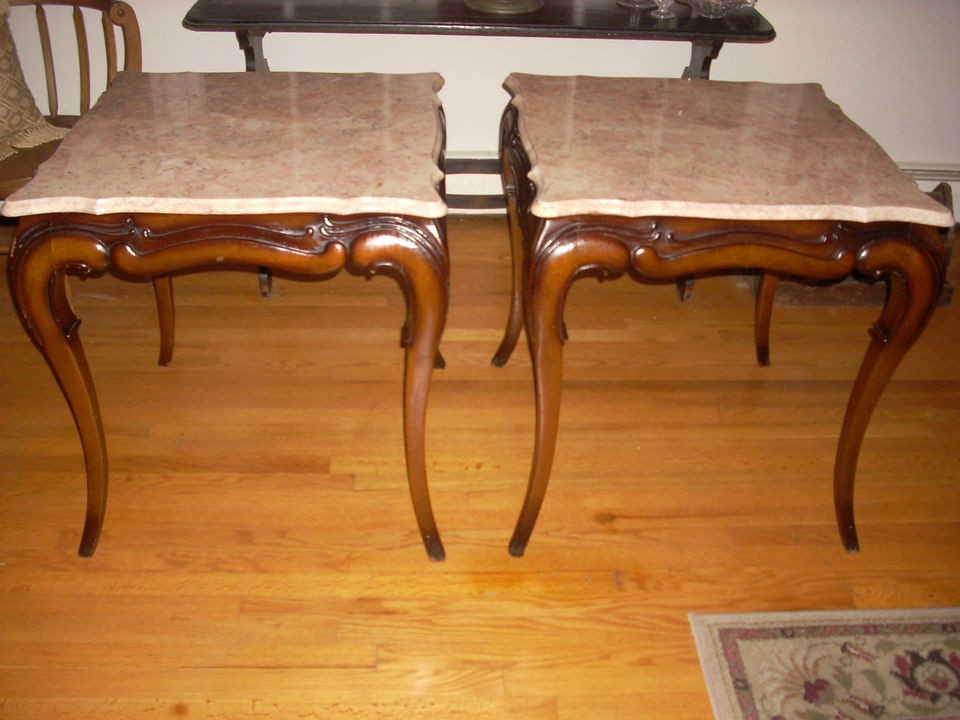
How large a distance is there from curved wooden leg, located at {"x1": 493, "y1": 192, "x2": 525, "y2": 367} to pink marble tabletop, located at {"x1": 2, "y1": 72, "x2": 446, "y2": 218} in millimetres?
349

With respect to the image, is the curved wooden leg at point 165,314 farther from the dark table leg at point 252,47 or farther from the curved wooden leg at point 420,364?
the curved wooden leg at point 420,364

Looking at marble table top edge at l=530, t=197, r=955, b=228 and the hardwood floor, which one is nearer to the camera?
marble table top edge at l=530, t=197, r=955, b=228

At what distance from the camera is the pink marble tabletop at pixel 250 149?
1.14 meters

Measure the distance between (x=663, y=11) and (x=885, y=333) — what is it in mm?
1040

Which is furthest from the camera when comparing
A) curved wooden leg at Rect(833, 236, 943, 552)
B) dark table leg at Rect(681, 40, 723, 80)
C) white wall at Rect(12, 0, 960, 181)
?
white wall at Rect(12, 0, 960, 181)

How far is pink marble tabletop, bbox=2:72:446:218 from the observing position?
1.14m

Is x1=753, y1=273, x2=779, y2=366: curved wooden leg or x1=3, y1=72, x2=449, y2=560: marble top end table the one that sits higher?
x1=3, y1=72, x2=449, y2=560: marble top end table

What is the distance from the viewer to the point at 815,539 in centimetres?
161

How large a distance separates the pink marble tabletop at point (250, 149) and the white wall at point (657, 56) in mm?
842

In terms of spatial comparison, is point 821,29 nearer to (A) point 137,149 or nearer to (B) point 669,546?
(B) point 669,546

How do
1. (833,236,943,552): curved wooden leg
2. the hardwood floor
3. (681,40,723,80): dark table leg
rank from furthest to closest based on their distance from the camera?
(681,40,723,80): dark table leg → the hardwood floor → (833,236,943,552): curved wooden leg

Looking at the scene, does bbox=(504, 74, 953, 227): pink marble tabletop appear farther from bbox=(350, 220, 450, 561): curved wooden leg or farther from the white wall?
the white wall


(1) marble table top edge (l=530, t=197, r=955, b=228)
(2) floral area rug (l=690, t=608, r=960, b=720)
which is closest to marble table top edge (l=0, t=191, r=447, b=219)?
(1) marble table top edge (l=530, t=197, r=955, b=228)

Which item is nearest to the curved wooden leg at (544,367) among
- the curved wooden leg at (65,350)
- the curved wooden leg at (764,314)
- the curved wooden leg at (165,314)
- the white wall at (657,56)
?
the curved wooden leg at (65,350)
